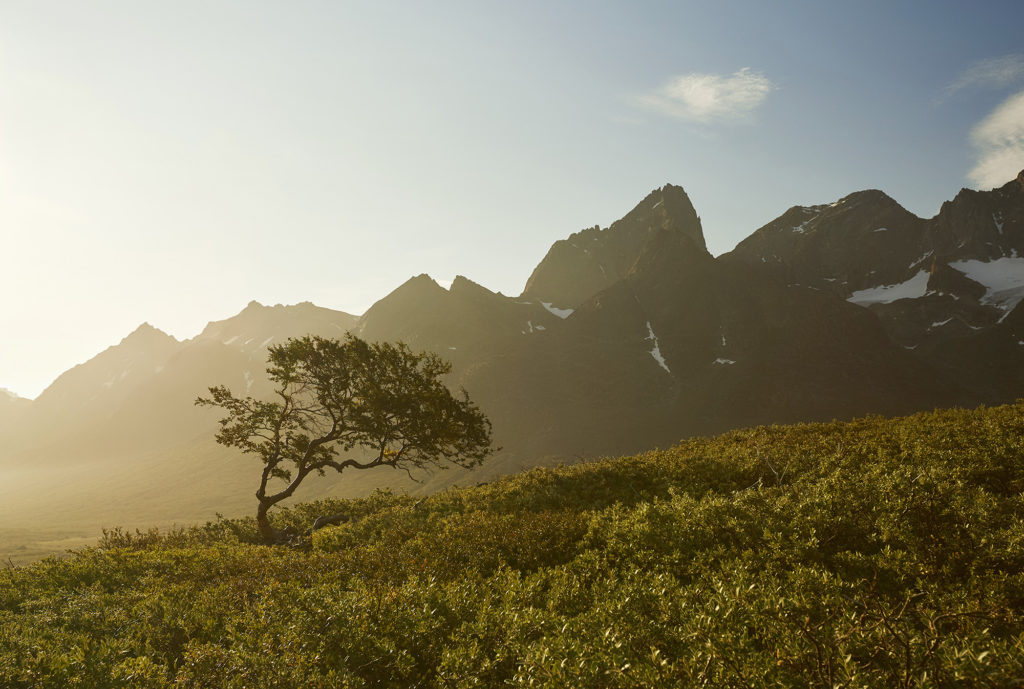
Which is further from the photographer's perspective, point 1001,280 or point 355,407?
point 1001,280

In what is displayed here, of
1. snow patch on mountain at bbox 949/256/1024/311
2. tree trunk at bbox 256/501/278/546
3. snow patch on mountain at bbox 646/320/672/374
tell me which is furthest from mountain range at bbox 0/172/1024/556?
tree trunk at bbox 256/501/278/546

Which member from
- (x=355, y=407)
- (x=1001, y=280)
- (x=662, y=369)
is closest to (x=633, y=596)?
(x=355, y=407)

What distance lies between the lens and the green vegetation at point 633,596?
14.4ft

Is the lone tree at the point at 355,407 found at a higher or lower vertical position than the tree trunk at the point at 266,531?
higher

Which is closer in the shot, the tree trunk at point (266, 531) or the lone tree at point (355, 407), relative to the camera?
the tree trunk at point (266, 531)

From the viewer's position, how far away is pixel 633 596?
6203 millimetres

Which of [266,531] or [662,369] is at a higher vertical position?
[266,531]

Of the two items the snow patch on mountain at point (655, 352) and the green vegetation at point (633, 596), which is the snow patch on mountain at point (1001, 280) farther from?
→ the green vegetation at point (633, 596)

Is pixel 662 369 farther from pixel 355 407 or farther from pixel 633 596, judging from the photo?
pixel 633 596

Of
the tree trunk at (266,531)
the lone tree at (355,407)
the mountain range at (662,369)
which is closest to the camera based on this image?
the tree trunk at (266,531)

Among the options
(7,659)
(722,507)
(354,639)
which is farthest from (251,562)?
(722,507)

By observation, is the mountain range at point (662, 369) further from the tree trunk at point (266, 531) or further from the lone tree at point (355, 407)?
the tree trunk at point (266, 531)

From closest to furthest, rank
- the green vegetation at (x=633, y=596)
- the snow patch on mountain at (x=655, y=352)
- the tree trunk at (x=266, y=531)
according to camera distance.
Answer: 1. the green vegetation at (x=633, y=596)
2. the tree trunk at (x=266, y=531)
3. the snow patch on mountain at (x=655, y=352)

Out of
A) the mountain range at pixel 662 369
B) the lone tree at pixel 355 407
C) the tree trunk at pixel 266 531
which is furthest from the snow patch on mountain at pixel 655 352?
the tree trunk at pixel 266 531
